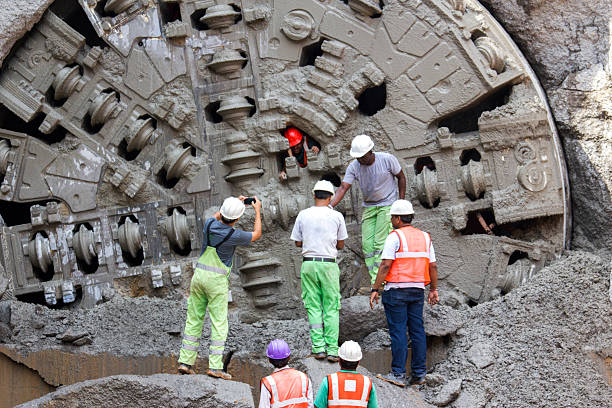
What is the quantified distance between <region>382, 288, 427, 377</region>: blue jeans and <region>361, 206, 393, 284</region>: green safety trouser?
0.77 m

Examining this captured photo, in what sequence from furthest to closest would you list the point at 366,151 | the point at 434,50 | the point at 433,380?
the point at 434,50
the point at 366,151
the point at 433,380

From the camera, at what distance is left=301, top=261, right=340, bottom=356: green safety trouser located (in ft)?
21.3

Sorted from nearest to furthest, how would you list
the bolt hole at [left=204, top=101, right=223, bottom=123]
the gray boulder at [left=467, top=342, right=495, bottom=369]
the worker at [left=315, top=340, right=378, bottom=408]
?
the worker at [left=315, top=340, right=378, bottom=408] < the gray boulder at [left=467, top=342, right=495, bottom=369] < the bolt hole at [left=204, top=101, right=223, bottom=123]

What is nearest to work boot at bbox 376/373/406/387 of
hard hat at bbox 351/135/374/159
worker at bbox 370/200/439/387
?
worker at bbox 370/200/439/387

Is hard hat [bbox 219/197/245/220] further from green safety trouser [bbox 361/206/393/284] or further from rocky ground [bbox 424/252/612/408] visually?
rocky ground [bbox 424/252/612/408]

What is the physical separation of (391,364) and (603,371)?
173 centimetres

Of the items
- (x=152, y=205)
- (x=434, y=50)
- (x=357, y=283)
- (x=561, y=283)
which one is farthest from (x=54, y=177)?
(x=561, y=283)

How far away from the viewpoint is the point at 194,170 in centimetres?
866

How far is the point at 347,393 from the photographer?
206 inches

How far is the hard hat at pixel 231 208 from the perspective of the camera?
6.39 meters

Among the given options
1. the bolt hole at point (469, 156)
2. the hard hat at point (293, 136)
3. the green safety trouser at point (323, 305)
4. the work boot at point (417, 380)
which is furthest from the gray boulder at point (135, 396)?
the bolt hole at point (469, 156)

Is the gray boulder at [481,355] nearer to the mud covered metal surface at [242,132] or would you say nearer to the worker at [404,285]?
the worker at [404,285]

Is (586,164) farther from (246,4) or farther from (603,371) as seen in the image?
(246,4)

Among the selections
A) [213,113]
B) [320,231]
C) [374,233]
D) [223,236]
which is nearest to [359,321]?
[374,233]
